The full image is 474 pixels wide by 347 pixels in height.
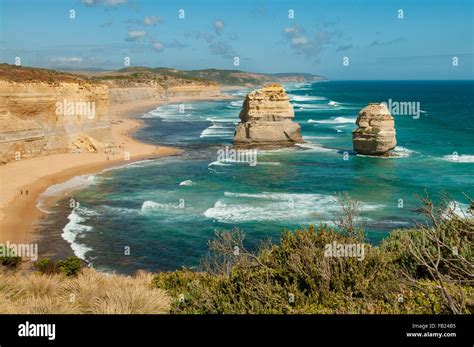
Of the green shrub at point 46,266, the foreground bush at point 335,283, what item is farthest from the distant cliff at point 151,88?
the foreground bush at point 335,283

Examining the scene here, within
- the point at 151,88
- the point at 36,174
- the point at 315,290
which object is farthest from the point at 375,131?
the point at 151,88

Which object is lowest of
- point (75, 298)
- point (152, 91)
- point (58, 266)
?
point (58, 266)

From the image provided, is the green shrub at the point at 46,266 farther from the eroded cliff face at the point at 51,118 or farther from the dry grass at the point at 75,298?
the eroded cliff face at the point at 51,118

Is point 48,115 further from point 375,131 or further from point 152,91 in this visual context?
point 152,91

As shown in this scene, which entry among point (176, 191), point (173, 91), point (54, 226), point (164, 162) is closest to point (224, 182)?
point (176, 191)
